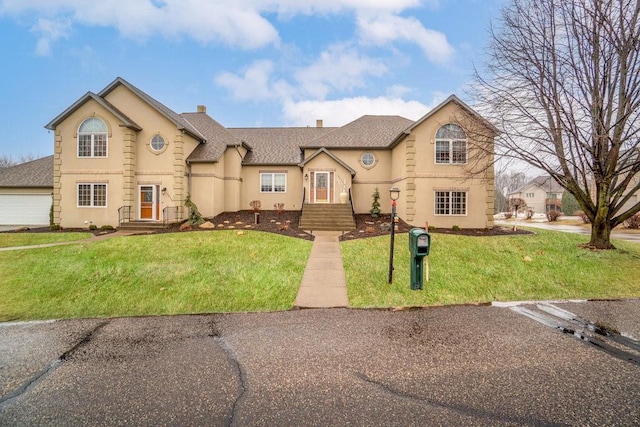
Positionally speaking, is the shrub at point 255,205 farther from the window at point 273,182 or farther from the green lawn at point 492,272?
the green lawn at point 492,272

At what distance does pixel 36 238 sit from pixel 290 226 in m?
12.7

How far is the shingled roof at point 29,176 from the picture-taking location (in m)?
19.5

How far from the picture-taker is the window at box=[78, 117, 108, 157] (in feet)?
54.1

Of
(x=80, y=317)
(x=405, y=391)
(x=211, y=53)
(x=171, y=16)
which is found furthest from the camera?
(x=211, y=53)

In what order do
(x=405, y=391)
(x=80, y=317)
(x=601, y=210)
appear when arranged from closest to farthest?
(x=405, y=391)
(x=80, y=317)
(x=601, y=210)

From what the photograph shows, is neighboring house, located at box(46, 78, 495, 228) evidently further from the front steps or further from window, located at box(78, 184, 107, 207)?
the front steps

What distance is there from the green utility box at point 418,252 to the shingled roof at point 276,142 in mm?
14848

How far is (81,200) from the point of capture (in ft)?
54.7

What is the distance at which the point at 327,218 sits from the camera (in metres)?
16.3

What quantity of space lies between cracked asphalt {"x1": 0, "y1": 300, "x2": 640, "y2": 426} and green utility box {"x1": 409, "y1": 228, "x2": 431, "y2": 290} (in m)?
1.74

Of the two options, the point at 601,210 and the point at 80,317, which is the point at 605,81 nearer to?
the point at 601,210

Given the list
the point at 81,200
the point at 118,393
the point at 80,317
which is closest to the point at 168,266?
the point at 80,317

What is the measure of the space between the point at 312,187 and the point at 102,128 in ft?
43.0

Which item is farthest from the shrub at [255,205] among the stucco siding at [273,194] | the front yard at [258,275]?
the front yard at [258,275]
